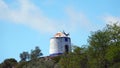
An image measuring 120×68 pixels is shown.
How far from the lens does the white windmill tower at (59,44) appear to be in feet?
372

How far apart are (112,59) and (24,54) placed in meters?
57.2

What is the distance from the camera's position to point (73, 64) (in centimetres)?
6131

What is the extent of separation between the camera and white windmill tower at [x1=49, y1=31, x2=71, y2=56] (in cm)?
11325

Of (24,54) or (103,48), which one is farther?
(24,54)

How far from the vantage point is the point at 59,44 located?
11444cm

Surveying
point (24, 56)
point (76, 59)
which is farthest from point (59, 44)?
point (76, 59)

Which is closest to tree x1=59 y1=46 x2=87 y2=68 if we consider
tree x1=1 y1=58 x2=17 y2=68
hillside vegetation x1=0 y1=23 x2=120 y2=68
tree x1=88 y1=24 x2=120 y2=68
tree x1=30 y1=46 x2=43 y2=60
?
hillside vegetation x1=0 y1=23 x2=120 y2=68

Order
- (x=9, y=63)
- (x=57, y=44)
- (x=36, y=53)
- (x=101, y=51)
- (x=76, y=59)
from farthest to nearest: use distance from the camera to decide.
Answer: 1. (x=57, y=44)
2. (x=9, y=63)
3. (x=36, y=53)
4. (x=76, y=59)
5. (x=101, y=51)

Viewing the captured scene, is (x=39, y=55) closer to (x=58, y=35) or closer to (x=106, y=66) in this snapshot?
(x=58, y=35)

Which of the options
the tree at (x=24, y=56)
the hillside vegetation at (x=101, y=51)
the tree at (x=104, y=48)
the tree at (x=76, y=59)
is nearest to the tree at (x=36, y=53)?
the tree at (x=24, y=56)

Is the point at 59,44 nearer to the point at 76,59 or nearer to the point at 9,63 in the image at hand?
the point at 9,63

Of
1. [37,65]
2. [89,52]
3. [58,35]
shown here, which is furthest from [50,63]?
[58,35]

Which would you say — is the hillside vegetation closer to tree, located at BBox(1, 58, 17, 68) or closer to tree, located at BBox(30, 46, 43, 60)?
tree, located at BBox(30, 46, 43, 60)

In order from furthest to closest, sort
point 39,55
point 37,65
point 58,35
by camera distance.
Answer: point 58,35 < point 39,55 < point 37,65
